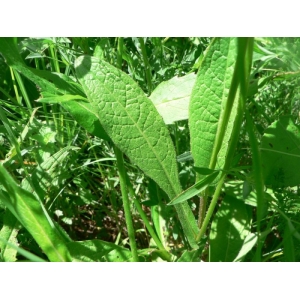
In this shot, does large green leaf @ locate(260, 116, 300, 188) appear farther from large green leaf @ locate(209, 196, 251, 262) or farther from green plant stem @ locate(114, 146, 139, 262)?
green plant stem @ locate(114, 146, 139, 262)

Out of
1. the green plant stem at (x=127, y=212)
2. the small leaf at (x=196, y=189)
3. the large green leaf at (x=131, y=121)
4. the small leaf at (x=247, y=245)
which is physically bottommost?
the small leaf at (x=247, y=245)

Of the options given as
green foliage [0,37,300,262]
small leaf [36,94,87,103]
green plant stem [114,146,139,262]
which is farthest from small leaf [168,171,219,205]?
small leaf [36,94,87,103]

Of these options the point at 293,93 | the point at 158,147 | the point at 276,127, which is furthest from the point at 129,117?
the point at 293,93

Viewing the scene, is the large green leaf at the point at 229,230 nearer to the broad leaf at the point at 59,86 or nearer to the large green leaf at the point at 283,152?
the large green leaf at the point at 283,152

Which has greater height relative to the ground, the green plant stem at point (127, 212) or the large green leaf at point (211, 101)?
the large green leaf at point (211, 101)

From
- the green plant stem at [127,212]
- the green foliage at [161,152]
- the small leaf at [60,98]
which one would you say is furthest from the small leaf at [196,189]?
the small leaf at [60,98]

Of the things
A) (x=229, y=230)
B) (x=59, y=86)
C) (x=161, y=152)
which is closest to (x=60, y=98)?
(x=59, y=86)

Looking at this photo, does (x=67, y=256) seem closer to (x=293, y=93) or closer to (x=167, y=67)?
(x=167, y=67)
